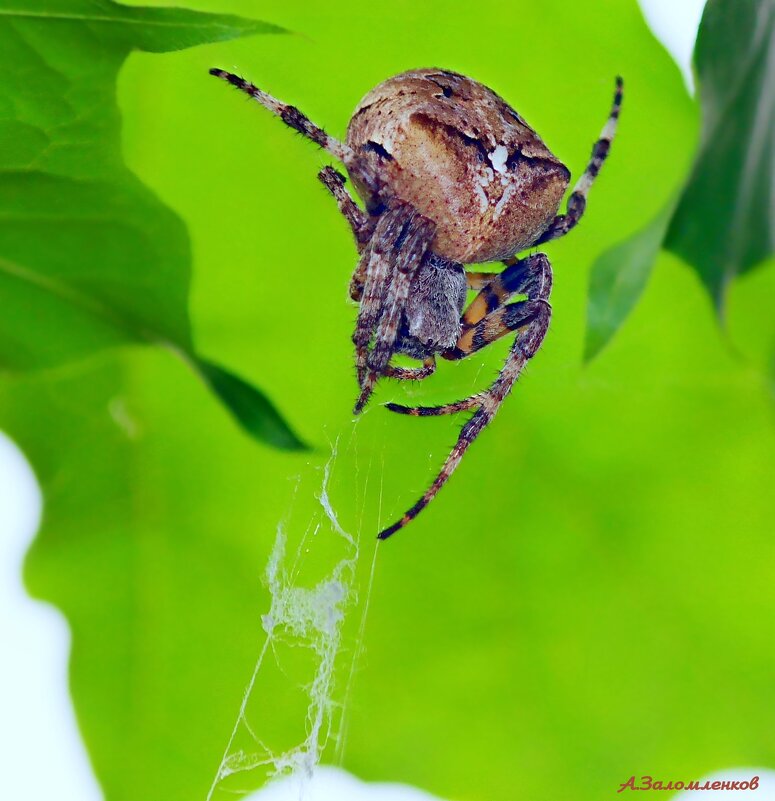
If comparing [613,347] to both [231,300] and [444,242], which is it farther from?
[231,300]

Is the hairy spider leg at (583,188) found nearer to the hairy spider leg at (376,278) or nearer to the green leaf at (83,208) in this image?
the hairy spider leg at (376,278)

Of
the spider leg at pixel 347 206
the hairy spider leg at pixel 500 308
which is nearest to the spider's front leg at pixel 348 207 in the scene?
the spider leg at pixel 347 206

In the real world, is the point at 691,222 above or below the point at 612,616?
above

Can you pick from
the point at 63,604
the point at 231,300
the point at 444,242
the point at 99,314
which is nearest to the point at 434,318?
the point at 444,242

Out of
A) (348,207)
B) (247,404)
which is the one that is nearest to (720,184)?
(348,207)

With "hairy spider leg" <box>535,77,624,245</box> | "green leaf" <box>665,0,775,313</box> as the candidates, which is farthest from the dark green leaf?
"green leaf" <box>665,0,775,313</box>

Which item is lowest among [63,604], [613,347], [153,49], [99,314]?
[63,604]

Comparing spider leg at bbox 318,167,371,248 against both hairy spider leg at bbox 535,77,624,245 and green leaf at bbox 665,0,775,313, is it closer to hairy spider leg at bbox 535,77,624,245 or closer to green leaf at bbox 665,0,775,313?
hairy spider leg at bbox 535,77,624,245
